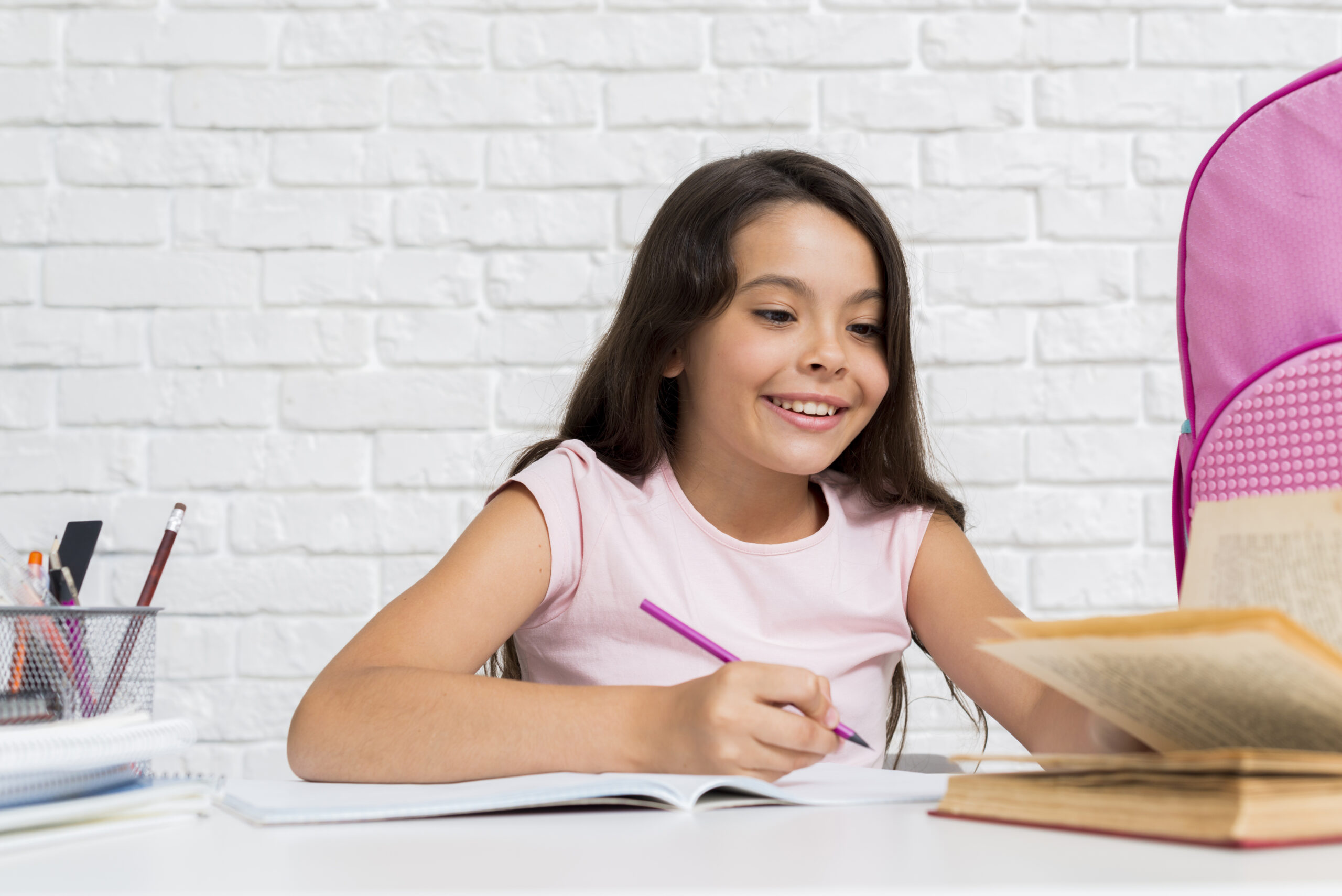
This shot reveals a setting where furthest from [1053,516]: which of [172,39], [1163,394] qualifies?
[172,39]

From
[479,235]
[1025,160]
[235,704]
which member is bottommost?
[235,704]

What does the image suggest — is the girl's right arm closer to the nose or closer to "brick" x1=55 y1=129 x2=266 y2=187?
the nose

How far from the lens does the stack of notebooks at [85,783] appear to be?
44 centimetres

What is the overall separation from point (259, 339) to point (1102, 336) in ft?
3.79

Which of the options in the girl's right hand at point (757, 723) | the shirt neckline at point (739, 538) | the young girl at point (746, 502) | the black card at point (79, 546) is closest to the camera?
the girl's right hand at point (757, 723)

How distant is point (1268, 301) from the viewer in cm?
68

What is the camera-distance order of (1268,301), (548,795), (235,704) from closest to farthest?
(548,795) → (1268,301) → (235,704)

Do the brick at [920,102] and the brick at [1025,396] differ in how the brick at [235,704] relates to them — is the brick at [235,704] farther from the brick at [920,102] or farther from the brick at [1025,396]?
the brick at [920,102]

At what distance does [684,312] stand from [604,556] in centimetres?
25

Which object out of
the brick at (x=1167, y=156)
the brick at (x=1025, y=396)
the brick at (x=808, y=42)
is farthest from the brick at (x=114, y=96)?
the brick at (x=1167, y=156)

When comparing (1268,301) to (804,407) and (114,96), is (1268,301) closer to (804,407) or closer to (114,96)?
(804,407)

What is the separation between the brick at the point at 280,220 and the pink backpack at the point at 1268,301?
111cm

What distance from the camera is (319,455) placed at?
4.93ft

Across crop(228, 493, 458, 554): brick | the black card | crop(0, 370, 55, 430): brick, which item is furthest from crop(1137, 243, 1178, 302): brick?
crop(0, 370, 55, 430): brick
